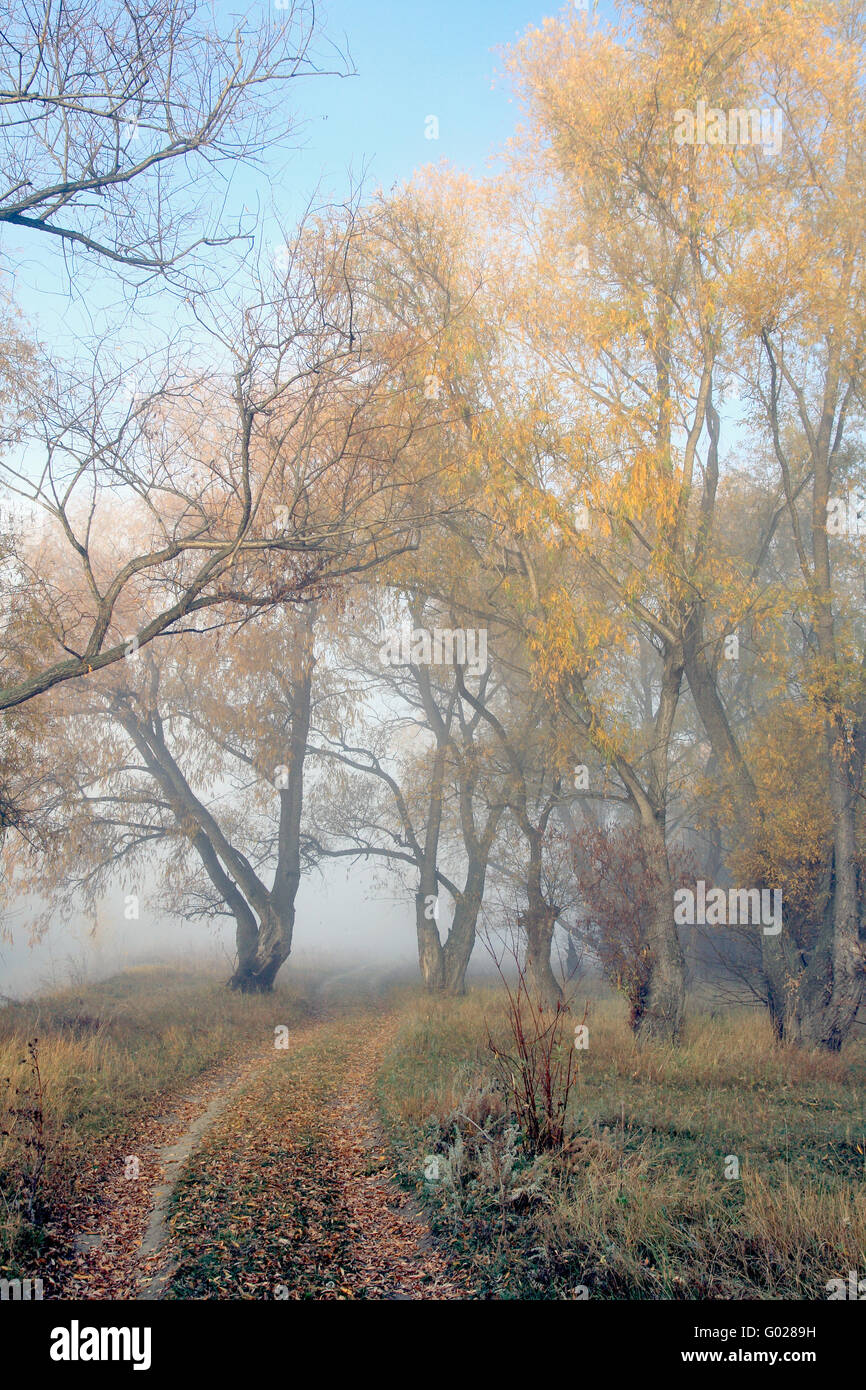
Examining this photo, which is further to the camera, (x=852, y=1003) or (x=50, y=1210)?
(x=852, y=1003)

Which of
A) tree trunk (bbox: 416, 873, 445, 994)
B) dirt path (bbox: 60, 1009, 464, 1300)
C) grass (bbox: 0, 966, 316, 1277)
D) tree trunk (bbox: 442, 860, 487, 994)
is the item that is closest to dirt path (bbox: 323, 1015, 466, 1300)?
dirt path (bbox: 60, 1009, 464, 1300)

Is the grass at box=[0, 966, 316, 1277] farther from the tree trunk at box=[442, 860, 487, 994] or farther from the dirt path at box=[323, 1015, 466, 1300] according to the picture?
the tree trunk at box=[442, 860, 487, 994]

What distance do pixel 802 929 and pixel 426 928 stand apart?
9.46 m

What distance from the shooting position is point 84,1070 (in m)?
8.05

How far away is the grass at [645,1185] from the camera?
405cm

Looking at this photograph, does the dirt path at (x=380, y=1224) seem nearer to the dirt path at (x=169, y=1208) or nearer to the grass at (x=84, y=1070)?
the dirt path at (x=169, y=1208)

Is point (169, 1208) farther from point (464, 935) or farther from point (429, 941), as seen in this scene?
point (429, 941)

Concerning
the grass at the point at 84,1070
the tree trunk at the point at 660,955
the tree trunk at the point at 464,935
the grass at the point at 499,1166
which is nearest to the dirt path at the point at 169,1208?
the grass at the point at 499,1166

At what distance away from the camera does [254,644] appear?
48.8 ft

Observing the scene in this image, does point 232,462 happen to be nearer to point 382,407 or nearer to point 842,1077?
point 382,407

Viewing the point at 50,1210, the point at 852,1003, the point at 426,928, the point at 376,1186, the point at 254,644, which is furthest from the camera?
the point at 426,928

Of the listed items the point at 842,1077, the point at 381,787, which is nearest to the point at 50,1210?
the point at 842,1077

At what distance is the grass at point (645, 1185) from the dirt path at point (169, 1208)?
22cm

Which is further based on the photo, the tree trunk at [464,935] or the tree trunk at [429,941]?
the tree trunk at [429,941]
